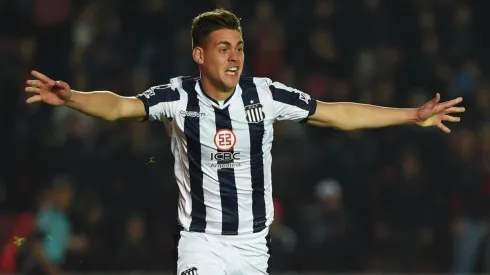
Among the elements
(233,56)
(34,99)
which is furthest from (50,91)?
(233,56)

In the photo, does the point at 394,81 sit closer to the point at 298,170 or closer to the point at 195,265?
the point at 298,170

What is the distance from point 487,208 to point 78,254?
4155 mm

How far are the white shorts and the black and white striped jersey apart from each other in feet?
0.18

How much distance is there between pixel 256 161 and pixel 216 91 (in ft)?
1.47

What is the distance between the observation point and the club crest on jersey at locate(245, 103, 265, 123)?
6.13 metres

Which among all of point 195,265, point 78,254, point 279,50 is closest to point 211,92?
point 195,265

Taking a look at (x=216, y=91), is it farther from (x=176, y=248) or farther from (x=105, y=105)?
(x=176, y=248)

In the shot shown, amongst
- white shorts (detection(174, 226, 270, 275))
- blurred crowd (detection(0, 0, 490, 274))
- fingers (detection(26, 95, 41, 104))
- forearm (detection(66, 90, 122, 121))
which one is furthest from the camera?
blurred crowd (detection(0, 0, 490, 274))

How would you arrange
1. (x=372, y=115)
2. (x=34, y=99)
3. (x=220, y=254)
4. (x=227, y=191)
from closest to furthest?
(x=34, y=99)
(x=220, y=254)
(x=227, y=191)
(x=372, y=115)

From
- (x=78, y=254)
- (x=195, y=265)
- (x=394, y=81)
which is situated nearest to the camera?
(x=195, y=265)

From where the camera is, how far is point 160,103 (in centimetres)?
607

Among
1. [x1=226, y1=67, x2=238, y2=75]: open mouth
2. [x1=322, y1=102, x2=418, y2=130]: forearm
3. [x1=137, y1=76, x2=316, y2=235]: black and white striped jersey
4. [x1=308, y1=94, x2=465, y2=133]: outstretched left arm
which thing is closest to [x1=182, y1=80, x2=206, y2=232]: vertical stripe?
[x1=137, y1=76, x2=316, y2=235]: black and white striped jersey

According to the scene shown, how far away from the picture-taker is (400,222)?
448 inches

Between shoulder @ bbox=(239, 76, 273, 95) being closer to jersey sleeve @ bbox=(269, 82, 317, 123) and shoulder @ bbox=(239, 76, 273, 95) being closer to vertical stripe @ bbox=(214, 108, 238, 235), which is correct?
jersey sleeve @ bbox=(269, 82, 317, 123)
